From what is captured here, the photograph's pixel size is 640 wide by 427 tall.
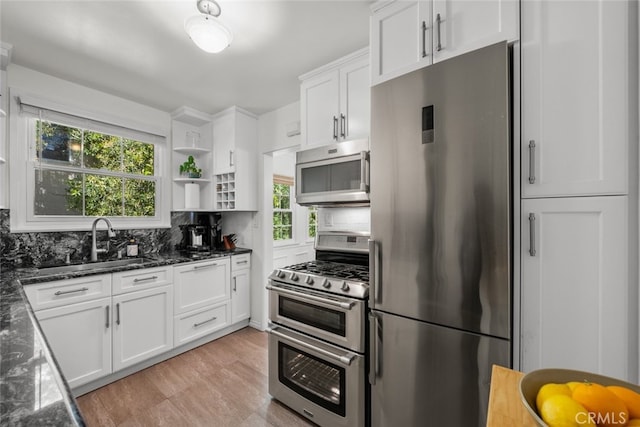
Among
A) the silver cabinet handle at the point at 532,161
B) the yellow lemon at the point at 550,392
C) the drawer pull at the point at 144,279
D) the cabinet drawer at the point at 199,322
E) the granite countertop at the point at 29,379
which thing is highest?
the silver cabinet handle at the point at 532,161

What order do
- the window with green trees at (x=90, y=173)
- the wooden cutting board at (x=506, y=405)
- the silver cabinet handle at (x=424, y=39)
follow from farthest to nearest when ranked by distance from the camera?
the window with green trees at (x=90, y=173), the silver cabinet handle at (x=424, y=39), the wooden cutting board at (x=506, y=405)

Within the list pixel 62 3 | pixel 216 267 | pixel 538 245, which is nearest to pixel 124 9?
pixel 62 3

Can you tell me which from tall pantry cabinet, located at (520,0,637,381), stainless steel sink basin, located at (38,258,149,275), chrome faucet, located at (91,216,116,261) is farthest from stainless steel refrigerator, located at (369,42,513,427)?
chrome faucet, located at (91,216,116,261)

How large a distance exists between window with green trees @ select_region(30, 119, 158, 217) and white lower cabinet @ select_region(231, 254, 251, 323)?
1134 mm

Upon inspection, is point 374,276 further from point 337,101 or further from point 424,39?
point 337,101

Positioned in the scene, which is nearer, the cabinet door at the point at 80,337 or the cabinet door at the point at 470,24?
the cabinet door at the point at 470,24

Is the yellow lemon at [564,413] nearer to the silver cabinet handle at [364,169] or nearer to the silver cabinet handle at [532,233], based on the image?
the silver cabinet handle at [532,233]

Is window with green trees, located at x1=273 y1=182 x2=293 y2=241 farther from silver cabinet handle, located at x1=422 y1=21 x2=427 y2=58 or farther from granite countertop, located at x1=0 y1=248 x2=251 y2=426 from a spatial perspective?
granite countertop, located at x1=0 y1=248 x2=251 y2=426

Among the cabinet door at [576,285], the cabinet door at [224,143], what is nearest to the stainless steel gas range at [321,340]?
the cabinet door at [576,285]

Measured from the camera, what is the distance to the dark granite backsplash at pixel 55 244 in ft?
7.38

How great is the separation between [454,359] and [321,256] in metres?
1.35

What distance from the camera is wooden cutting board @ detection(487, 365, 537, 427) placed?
0.56 m

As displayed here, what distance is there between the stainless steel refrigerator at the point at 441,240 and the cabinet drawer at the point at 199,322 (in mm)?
1996

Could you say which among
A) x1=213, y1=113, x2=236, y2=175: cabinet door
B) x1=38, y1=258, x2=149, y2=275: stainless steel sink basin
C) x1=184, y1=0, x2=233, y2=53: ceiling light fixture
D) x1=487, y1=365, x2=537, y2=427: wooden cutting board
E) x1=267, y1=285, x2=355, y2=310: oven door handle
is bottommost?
x1=267, y1=285, x2=355, y2=310: oven door handle
